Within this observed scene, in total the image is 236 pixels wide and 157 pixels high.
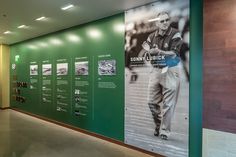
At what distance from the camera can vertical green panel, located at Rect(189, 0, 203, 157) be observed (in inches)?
150

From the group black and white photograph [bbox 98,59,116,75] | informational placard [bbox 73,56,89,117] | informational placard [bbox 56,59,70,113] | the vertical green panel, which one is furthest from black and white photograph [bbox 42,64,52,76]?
the vertical green panel

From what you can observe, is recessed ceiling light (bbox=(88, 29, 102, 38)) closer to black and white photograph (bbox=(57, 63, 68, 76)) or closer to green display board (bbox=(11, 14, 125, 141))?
green display board (bbox=(11, 14, 125, 141))

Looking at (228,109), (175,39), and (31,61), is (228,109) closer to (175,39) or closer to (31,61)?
(175,39)

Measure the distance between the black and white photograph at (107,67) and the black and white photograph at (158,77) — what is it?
1.52 feet

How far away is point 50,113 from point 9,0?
4.47 m

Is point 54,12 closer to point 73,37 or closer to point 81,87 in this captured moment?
point 73,37

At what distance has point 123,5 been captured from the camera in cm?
473

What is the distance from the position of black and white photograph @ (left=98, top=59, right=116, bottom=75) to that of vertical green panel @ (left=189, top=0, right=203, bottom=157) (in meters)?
2.08

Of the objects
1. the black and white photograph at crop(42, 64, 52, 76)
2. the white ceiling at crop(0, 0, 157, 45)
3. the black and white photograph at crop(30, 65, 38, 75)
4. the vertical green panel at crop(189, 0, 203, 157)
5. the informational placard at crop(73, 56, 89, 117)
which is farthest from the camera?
the black and white photograph at crop(30, 65, 38, 75)

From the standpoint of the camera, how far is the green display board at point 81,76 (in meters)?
5.39

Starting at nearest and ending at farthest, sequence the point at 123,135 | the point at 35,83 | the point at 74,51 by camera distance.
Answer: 1. the point at 123,135
2. the point at 74,51
3. the point at 35,83

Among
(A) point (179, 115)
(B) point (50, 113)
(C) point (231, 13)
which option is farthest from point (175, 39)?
(B) point (50, 113)

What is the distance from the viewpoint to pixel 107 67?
558 centimetres

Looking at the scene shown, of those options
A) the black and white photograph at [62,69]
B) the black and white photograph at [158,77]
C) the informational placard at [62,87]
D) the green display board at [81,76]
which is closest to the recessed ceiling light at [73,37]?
the green display board at [81,76]
